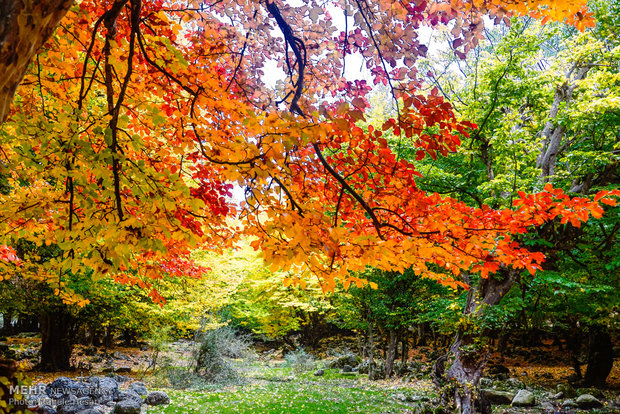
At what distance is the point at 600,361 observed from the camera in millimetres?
11406

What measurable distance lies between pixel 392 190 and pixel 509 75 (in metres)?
5.80

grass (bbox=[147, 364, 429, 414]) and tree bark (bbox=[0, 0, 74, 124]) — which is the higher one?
tree bark (bbox=[0, 0, 74, 124])

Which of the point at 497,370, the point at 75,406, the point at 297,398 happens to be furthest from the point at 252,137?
the point at 497,370

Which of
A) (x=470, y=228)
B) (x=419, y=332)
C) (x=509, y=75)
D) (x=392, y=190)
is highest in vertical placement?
(x=509, y=75)

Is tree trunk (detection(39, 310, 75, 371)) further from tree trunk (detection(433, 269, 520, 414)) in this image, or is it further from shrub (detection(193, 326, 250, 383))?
tree trunk (detection(433, 269, 520, 414))

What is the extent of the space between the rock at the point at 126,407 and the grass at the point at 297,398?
1.16 ft

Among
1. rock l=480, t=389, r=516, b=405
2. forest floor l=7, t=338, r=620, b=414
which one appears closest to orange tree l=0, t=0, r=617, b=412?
forest floor l=7, t=338, r=620, b=414

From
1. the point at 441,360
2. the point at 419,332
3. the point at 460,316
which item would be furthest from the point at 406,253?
the point at 419,332

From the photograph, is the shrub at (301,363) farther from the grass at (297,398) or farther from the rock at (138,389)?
the rock at (138,389)

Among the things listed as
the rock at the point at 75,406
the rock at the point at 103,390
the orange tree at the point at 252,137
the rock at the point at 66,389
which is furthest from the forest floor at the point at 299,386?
the orange tree at the point at 252,137

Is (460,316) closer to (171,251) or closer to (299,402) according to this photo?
(299,402)

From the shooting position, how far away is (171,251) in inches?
228

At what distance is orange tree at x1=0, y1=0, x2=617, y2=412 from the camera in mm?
2242

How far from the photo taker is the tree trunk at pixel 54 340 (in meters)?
11.4
